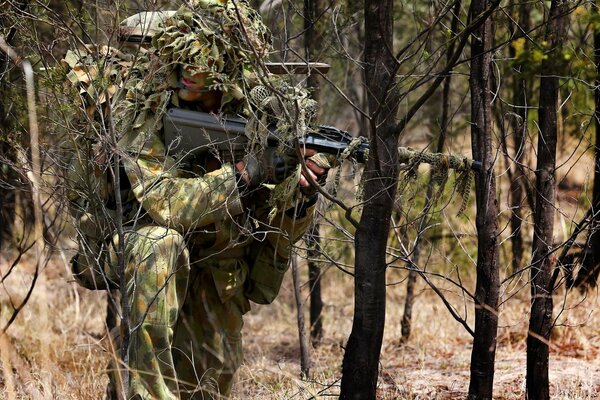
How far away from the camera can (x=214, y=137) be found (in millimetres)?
4266

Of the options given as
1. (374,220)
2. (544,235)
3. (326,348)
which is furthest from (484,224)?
(326,348)

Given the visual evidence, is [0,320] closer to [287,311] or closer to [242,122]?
[287,311]

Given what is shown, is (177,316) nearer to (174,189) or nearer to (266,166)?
(174,189)

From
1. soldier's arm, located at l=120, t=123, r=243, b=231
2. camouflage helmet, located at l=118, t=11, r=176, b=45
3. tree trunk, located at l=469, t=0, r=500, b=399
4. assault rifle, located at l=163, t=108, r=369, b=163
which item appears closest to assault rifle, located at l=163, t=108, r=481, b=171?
assault rifle, located at l=163, t=108, r=369, b=163

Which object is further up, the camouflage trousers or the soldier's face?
the soldier's face

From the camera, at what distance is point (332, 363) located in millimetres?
6348

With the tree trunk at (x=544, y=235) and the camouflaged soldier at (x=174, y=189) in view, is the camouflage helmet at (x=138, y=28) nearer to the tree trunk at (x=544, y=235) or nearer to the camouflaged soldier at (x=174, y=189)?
the camouflaged soldier at (x=174, y=189)

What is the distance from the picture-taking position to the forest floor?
479cm

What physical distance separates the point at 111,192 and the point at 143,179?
348 millimetres

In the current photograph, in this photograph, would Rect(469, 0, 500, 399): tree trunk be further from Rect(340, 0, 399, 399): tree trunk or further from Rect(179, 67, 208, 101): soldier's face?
Rect(179, 67, 208, 101): soldier's face

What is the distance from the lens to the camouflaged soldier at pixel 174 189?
407 cm

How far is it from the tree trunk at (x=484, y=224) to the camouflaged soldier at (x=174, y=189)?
0.65 m

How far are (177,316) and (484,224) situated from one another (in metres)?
1.34

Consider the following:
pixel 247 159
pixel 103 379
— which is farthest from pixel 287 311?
pixel 247 159
